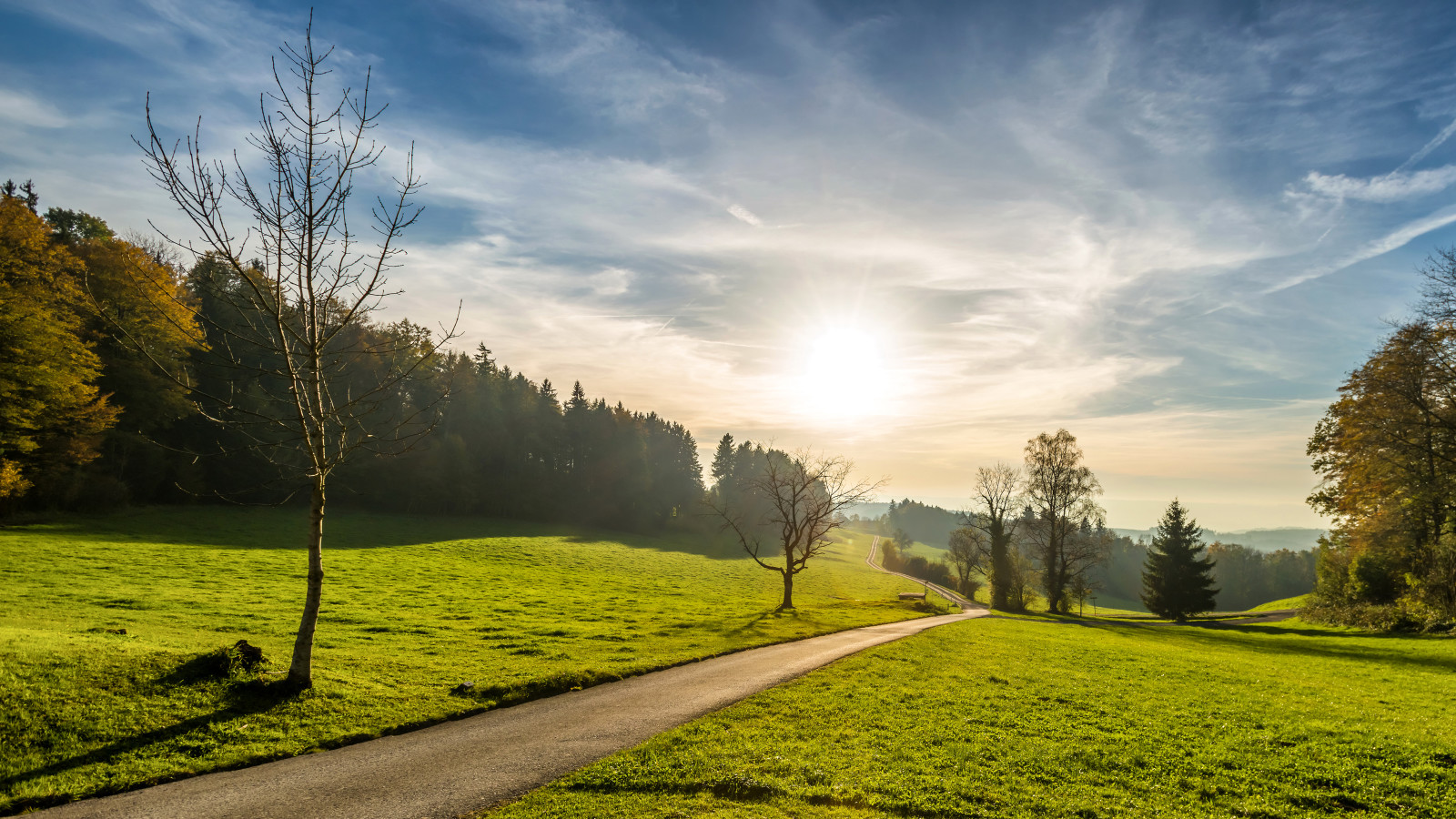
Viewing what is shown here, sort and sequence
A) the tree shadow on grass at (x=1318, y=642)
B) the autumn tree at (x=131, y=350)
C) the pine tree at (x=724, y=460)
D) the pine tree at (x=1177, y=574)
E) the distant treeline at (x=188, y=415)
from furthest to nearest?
the pine tree at (x=724, y=460) < the pine tree at (x=1177, y=574) < the autumn tree at (x=131, y=350) < the distant treeline at (x=188, y=415) < the tree shadow on grass at (x=1318, y=642)

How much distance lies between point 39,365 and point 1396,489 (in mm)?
82531

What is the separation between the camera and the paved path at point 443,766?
786 cm

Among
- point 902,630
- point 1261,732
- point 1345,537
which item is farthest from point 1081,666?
point 1345,537

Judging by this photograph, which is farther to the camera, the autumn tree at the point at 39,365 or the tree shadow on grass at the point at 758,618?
the autumn tree at the point at 39,365

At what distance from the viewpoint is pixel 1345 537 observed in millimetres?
41188

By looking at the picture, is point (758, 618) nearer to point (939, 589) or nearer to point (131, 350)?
point (131, 350)

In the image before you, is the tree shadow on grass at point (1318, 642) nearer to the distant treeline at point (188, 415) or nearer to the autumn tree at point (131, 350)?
the distant treeline at point (188, 415)

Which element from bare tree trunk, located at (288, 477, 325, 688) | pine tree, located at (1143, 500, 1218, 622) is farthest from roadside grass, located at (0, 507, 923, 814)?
pine tree, located at (1143, 500, 1218, 622)

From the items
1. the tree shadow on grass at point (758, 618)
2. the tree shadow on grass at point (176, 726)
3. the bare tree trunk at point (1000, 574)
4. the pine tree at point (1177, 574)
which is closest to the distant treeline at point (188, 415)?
the tree shadow on grass at point (176, 726)

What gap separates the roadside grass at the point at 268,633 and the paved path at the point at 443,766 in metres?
0.71

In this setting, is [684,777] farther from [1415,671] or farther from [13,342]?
[13,342]

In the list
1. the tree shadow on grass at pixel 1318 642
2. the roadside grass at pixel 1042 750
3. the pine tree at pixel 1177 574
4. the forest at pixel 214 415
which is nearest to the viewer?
the roadside grass at pixel 1042 750

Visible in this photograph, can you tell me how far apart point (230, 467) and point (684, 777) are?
71.3 metres

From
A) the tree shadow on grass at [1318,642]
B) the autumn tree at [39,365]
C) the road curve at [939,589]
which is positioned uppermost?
the autumn tree at [39,365]
